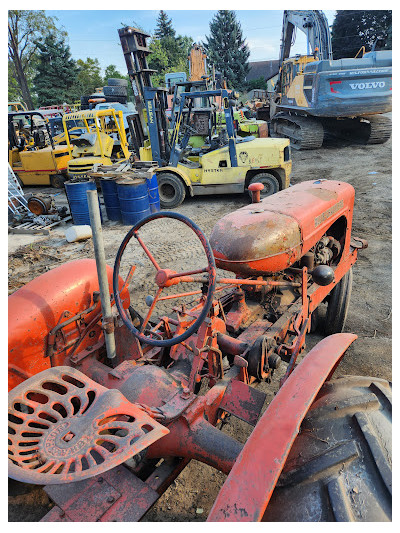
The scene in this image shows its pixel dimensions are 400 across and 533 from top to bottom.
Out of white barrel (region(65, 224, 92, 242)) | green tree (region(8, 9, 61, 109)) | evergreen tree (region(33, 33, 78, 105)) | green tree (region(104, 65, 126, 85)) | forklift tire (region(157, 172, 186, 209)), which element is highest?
green tree (region(104, 65, 126, 85))

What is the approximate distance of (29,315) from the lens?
2012mm

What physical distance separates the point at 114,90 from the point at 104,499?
19437mm

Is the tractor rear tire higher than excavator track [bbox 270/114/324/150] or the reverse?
the reverse

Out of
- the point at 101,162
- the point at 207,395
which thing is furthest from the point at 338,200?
the point at 101,162

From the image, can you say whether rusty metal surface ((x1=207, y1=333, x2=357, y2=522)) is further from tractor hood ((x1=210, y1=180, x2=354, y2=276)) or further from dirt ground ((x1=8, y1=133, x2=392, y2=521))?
dirt ground ((x1=8, y1=133, x2=392, y2=521))

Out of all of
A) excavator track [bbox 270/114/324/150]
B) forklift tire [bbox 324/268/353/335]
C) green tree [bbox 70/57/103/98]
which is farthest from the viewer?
green tree [bbox 70/57/103/98]

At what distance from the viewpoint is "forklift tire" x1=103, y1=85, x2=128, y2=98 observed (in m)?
17.6

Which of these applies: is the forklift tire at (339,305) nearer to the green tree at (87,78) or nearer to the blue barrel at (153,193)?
the blue barrel at (153,193)

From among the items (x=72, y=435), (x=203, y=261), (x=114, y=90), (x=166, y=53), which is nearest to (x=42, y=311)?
(x=72, y=435)

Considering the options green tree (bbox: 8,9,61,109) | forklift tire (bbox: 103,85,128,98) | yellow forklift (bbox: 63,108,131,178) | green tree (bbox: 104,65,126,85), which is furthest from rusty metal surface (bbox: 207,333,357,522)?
green tree (bbox: 104,65,126,85)

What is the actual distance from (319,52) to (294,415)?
1229cm

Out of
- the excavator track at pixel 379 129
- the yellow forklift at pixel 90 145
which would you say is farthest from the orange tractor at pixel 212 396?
the excavator track at pixel 379 129

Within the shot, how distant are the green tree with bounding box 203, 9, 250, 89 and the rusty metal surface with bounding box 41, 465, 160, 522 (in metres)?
29.9

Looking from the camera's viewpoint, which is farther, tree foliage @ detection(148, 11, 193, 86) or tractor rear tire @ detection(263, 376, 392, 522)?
tree foliage @ detection(148, 11, 193, 86)
